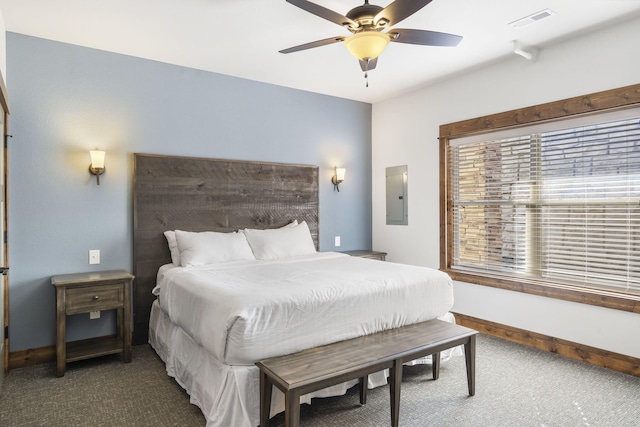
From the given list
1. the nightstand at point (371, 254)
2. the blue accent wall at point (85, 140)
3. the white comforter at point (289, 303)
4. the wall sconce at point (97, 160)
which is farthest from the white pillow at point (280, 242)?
the wall sconce at point (97, 160)

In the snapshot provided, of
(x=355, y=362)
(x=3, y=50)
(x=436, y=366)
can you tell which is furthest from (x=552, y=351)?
(x=3, y=50)

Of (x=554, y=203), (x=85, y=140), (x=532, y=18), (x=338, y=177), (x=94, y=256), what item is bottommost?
(x=94, y=256)

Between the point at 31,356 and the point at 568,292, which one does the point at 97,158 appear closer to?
the point at 31,356

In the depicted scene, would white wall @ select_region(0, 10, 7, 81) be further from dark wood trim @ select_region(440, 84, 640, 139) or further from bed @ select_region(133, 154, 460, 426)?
dark wood trim @ select_region(440, 84, 640, 139)

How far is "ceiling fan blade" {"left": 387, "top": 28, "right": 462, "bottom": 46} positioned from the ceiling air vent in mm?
810

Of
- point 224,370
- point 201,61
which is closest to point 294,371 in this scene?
point 224,370

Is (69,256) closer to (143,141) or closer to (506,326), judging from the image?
(143,141)

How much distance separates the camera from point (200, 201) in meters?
3.96

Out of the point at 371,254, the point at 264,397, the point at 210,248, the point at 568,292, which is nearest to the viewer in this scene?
the point at 264,397

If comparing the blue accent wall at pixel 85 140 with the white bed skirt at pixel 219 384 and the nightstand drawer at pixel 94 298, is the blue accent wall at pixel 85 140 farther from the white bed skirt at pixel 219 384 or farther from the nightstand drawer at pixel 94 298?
the white bed skirt at pixel 219 384

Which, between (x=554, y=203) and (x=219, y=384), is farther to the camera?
(x=554, y=203)

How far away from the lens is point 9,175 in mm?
3141

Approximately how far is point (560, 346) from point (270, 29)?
141 inches

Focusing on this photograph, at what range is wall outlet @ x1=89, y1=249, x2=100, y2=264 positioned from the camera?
136 inches
